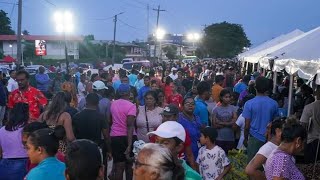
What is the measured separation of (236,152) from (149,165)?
201 inches

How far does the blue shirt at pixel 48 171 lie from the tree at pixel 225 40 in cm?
7286

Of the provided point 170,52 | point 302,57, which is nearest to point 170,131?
point 302,57

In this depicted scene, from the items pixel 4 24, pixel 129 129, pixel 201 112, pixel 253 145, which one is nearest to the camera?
pixel 253 145

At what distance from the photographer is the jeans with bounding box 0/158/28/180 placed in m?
5.08

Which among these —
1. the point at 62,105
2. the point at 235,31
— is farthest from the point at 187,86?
the point at 235,31

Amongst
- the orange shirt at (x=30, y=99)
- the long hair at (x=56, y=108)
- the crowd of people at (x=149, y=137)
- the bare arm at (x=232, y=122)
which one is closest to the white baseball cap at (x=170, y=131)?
the crowd of people at (x=149, y=137)

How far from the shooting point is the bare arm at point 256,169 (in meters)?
4.26

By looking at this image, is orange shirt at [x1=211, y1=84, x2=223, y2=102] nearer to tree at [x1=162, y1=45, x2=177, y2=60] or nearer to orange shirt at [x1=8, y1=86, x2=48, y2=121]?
orange shirt at [x1=8, y1=86, x2=48, y2=121]

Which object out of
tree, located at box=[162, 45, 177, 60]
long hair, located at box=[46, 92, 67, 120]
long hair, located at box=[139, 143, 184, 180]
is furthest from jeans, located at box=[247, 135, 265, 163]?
tree, located at box=[162, 45, 177, 60]

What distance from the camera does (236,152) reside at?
24.7 feet

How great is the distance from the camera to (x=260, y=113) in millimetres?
6539

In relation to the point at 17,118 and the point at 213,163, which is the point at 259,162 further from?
the point at 17,118

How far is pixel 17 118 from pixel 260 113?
3302mm

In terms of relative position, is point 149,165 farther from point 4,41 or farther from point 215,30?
point 215,30
